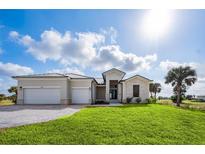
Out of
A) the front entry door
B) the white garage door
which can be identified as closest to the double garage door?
the white garage door

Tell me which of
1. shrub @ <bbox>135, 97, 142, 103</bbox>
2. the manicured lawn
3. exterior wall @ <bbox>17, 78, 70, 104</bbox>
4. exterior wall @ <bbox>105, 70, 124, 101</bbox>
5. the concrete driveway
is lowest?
the manicured lawn

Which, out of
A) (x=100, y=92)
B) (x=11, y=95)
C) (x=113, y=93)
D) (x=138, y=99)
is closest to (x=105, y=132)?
(x=138, y=99)

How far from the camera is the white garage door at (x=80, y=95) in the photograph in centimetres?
1992

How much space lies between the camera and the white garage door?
784 inches

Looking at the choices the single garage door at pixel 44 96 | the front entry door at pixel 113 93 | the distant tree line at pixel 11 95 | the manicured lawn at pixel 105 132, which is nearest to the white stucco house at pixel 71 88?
the single garage door at pixel 44 96

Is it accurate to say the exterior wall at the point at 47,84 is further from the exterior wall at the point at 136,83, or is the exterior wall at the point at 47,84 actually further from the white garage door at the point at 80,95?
the exterior wall at the point at 136,83

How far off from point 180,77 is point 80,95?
13409mm

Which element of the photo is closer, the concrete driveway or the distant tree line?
the concrete driveway

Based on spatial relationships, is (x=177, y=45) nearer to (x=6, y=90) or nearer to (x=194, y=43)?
(x=194, y=43)

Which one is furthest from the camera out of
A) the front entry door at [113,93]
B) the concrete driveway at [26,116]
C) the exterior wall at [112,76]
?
the front entry door at [113,93]

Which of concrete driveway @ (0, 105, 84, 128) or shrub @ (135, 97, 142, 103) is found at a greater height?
shrub @ (135, 97, 142, 103)

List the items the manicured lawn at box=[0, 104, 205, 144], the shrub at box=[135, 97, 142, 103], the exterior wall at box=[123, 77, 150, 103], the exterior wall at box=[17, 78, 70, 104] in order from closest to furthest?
the manicured lawn at box=[0, 104, 205, 144] → the exterior wall at box=[17, 78, 70, 104] → the shrub at box=[135, 97, 142, 103] → the exterior wall at box=[123, 77, 150, 103]

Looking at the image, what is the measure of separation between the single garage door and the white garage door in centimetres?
173

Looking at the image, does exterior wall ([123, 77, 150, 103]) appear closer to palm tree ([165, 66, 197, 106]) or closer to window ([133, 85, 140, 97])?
window ([133, 85, 140, 97])
